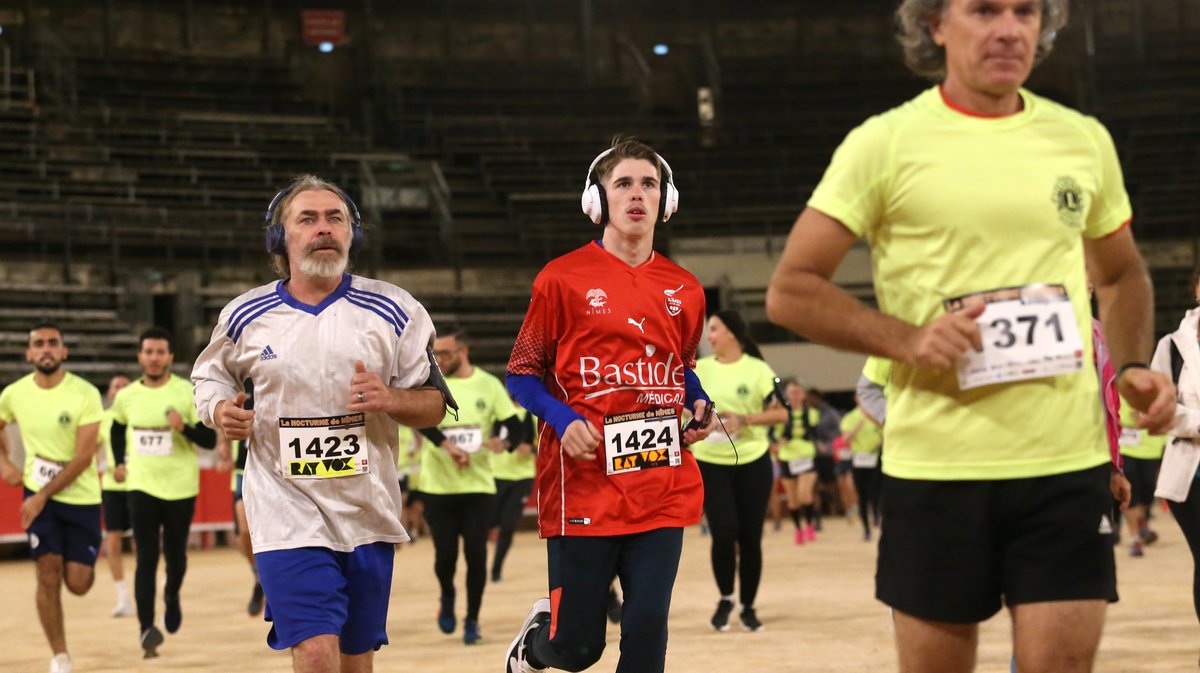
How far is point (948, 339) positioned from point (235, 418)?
2653 mm

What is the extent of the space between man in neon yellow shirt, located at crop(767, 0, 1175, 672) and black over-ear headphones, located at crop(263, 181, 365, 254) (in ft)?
7.94

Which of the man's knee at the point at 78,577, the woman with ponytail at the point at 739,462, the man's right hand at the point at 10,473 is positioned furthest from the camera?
the woman with ponytail at the point at 739,462

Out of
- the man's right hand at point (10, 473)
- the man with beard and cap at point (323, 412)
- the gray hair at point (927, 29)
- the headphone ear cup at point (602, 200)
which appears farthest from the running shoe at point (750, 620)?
the gray hair at point (927, 29)

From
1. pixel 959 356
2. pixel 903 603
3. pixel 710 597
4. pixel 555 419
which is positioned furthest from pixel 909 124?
pixel 710 597

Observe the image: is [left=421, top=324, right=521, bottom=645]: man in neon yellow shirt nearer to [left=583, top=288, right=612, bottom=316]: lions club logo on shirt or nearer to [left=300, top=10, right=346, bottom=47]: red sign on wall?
[left=583, top=288, right=612, bottom=316]: lions club logo on shirt

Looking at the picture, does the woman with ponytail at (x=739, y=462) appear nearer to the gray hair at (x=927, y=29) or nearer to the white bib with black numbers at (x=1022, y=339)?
the gray hair at (x=927, y=29)

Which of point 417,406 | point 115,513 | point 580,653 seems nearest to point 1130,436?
point 115,513

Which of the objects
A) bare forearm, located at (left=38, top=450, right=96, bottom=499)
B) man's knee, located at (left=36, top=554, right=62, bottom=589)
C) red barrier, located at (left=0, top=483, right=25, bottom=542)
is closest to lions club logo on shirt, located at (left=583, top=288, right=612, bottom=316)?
bare forearm, located at (left=38, top=450, right=96, bottom=499)

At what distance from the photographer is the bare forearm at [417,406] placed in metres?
5.14

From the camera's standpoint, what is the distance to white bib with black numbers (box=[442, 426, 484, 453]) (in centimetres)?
1107

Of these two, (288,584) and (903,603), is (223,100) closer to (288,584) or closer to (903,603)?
(288,584)

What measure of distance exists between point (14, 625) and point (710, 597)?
6040 millimetres

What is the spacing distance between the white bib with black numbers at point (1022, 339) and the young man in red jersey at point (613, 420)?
87.4 inches

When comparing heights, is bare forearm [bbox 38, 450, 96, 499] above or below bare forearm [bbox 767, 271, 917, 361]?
below
